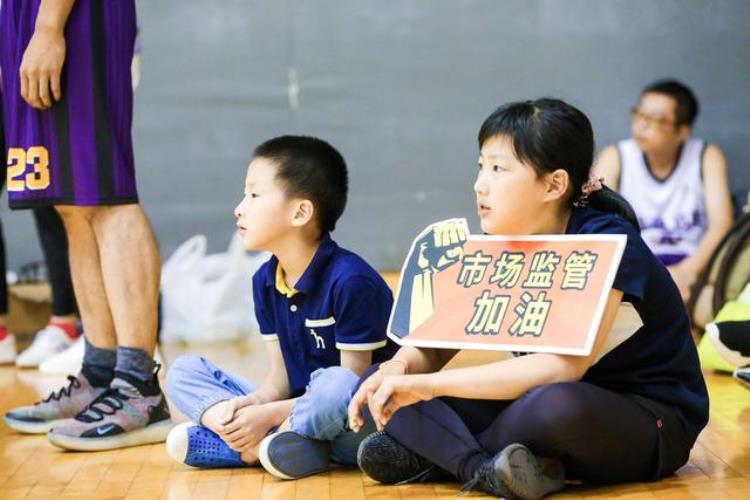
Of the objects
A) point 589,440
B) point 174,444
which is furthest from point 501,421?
point 174,444

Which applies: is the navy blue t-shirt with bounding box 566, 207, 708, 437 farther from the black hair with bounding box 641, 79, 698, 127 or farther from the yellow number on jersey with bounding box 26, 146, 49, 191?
the black hair with bounding box 641, 79, 698, 127

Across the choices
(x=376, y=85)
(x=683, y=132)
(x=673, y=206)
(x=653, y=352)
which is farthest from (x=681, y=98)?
(x=653, y=352)

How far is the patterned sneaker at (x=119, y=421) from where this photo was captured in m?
2.79

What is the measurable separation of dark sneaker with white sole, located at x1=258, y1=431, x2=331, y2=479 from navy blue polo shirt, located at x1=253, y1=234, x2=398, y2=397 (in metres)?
0.20

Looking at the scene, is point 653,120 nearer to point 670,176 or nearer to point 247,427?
point 670,176

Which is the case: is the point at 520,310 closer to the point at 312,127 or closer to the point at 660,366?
the point at 660,366

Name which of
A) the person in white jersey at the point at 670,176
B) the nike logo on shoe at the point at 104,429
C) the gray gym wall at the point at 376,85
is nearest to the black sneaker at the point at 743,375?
the nike logo on shoe at the point at 104,429

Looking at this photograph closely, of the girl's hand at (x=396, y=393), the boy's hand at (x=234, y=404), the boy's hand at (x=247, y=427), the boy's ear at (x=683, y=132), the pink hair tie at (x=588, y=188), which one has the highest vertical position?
the pink hair tie at (x=588, y=188)

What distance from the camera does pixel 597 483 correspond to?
89.9 inches

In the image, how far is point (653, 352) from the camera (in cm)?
227

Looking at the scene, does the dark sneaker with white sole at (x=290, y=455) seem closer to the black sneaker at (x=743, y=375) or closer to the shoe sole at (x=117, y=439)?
the shoe sole at (x=117, y=439)

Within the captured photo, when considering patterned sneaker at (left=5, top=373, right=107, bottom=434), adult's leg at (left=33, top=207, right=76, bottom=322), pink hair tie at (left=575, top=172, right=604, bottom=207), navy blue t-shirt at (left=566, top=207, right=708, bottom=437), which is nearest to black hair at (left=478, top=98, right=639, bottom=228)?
pink hair tie at (left=575, top=172, right=604, bottom=207)

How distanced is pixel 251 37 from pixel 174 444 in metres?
Result: 3.23

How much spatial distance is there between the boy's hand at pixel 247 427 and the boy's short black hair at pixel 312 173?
418mm
